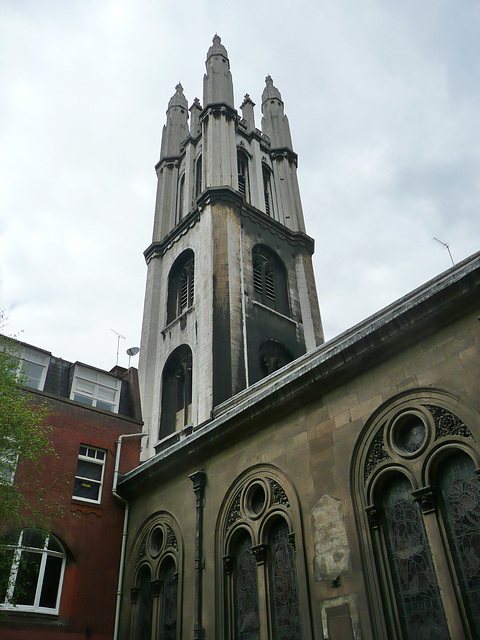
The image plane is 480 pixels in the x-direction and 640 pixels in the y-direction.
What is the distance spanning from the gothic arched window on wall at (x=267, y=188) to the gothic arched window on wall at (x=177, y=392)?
40.8 feet

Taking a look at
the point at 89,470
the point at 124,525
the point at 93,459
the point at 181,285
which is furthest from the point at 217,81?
the point at 124,525

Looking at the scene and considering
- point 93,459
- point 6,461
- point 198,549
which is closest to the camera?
point 6,461

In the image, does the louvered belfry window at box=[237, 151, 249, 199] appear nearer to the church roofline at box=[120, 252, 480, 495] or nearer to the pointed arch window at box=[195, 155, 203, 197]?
the pointed arch window at box=[195, 155, 203, 197]

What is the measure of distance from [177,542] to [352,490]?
7.59m

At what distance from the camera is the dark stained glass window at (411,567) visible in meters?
11.4

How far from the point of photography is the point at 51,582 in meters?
19.4

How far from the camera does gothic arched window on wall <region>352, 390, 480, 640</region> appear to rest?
11211mm

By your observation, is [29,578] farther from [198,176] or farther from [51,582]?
[198,176]

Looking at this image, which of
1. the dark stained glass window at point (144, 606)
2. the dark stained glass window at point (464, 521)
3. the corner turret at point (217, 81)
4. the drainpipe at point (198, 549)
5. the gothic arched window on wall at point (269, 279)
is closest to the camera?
the dark stained glass window at point (464, 521)

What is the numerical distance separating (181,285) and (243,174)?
10135mm

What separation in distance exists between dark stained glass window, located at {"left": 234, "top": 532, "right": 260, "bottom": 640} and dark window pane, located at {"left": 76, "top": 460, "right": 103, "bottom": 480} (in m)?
7.92

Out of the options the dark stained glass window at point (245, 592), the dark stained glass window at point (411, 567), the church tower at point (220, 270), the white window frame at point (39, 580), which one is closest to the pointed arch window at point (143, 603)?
the white window frame at point (39, 580)

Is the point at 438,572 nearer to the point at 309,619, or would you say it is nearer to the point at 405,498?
the point at 405,498

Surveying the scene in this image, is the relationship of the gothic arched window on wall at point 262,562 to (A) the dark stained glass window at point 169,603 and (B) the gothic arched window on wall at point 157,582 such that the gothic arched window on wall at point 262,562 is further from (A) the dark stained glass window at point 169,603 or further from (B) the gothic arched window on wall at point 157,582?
(A) the dark stained glass window at point 169,603
